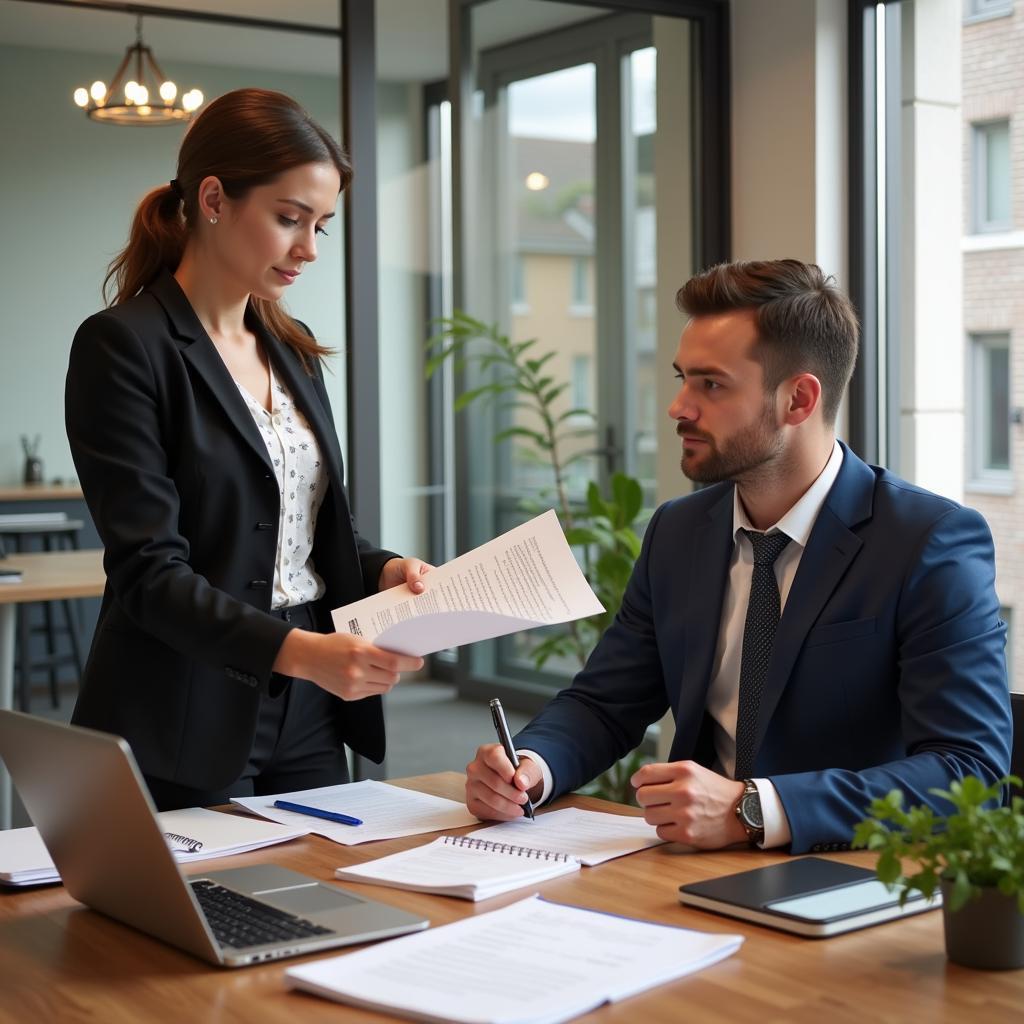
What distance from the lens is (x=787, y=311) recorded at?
Result: 82.5 inches

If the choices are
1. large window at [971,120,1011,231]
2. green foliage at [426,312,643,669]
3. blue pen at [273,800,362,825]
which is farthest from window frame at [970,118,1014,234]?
blue pen at [273,800,362,825]

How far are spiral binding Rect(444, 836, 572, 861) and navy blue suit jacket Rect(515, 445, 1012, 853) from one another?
249 millimetres

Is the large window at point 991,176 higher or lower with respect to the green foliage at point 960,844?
higher

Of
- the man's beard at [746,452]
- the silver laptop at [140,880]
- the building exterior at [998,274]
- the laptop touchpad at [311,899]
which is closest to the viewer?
the silver laptop at [140,880]

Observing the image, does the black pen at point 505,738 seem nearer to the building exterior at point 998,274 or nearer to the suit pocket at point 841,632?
the suit pocket at point 841,632

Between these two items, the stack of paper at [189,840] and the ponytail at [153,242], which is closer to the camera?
the stack of paper at [189,840]

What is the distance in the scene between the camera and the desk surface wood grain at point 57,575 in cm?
356

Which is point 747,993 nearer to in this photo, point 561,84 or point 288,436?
point 288,436

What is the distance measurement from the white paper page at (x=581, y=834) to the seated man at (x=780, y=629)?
4 centimetres

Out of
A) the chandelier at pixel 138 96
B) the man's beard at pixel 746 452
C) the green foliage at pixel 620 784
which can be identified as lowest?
the green foliage at pixel 620 784

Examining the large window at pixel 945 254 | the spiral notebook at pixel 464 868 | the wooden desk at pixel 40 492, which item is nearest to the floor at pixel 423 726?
the wooden desk at pixel 40 492

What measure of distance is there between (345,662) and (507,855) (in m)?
0.30

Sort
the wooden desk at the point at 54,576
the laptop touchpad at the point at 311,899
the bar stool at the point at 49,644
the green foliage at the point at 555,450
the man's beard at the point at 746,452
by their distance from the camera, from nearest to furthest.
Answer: the laptop touchpad at the point at 311,899 → the man's beard at the point at 746,452 → the wooden desk at the point at 54,576 → the bar stool at the point at 49,644 → the green foliage at the point at 555,450

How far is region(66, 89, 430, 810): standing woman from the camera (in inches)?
73.4
